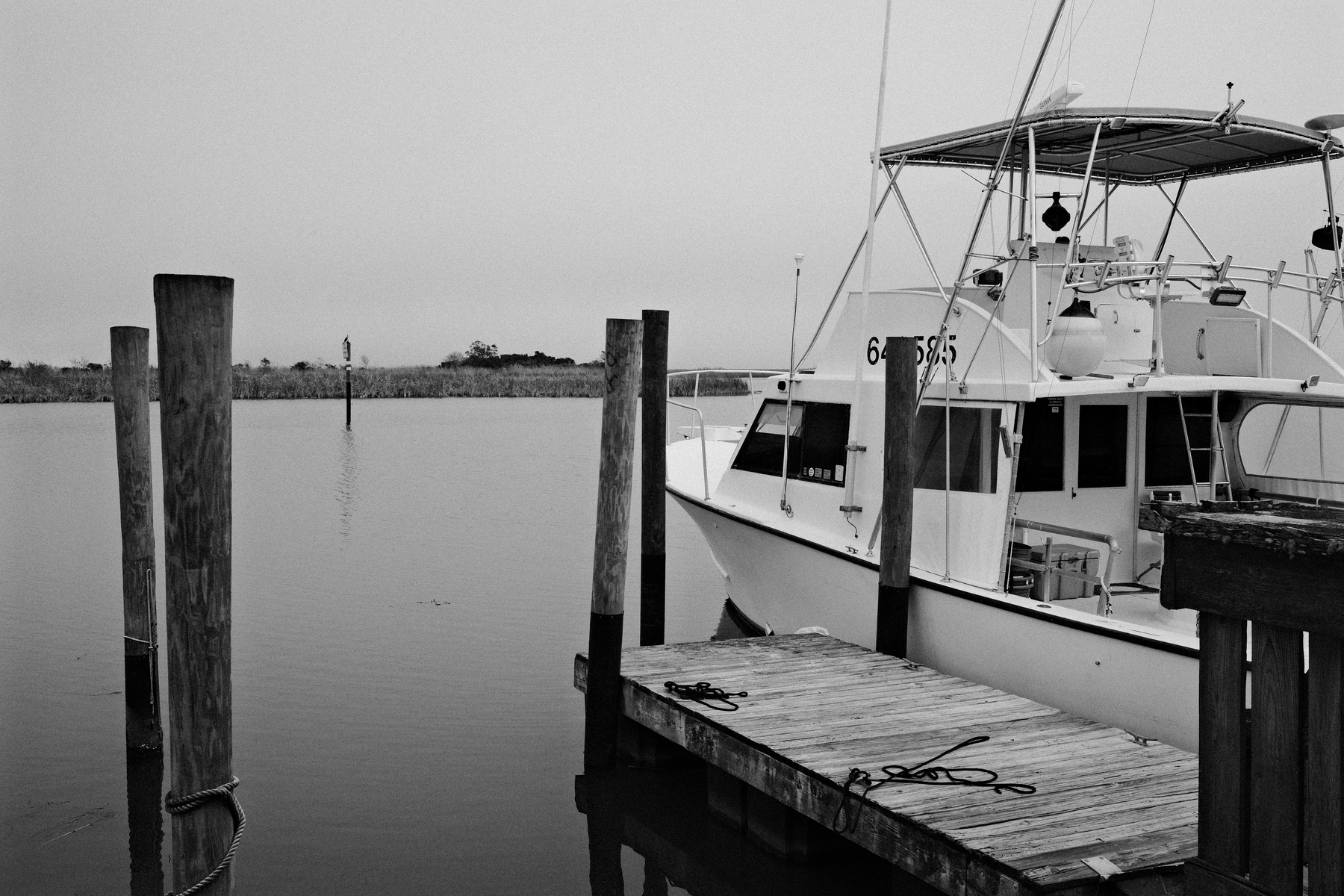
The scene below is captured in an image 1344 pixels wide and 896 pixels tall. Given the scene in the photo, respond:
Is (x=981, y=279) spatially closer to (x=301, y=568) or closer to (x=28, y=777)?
(x=28, y=777)

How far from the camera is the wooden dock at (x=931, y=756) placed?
4695 millimetres

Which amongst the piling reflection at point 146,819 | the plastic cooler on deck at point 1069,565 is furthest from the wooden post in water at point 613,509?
the plastic cooler on deck at point 1069,565

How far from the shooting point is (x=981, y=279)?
8.84 metres

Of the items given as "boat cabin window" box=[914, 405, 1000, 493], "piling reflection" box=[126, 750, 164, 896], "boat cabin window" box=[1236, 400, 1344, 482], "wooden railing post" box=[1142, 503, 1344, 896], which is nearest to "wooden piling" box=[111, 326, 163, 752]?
"piling reflection" box=[126, 750, 164, 896]

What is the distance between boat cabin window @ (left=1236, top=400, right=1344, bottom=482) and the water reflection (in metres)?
13.2

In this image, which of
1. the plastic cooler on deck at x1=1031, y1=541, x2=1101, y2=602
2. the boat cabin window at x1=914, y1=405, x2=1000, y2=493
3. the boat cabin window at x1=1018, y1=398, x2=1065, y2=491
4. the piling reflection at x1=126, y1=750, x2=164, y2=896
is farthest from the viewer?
the boat cabin window at x1=1018, y1=398, x2=1065, y2=491

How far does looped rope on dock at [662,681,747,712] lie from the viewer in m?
6.87

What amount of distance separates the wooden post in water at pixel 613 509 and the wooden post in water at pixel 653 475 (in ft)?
5.49

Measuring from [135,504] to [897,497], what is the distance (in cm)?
511

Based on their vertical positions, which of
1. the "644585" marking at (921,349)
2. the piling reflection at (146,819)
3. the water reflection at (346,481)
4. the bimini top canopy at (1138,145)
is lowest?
the piling reflection at (146,819)

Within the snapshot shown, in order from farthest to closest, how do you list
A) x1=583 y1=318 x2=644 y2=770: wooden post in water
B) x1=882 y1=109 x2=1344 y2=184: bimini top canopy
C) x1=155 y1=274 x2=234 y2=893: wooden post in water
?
1. x1=882 y1=109 x2=1344 y2=184: bimini top canopy
2. x1=583 y1=318 x2=644 y2=770: wooden post in water
3. x1=155 y1=274 x2=234 y2=893: wooden post in water

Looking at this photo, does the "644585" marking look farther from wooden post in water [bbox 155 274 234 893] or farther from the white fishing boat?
wooden post in water [bbox 155 274 234 893]

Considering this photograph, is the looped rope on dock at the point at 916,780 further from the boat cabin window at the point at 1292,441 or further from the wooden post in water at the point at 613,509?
the boat cabin window at the point at 1292,441

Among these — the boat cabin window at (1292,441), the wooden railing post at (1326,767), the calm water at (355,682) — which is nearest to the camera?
the wooden railing post at (1326,767)
